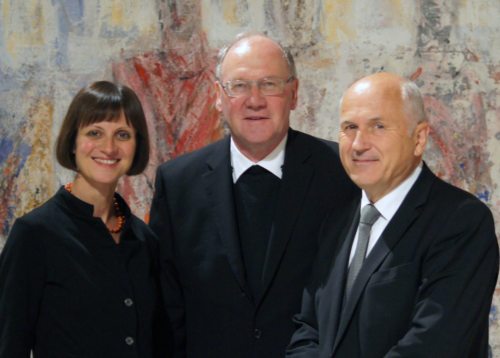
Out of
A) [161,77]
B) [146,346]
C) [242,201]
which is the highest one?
[161,77]

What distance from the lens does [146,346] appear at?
2.90m

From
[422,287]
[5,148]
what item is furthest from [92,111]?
[5,148]

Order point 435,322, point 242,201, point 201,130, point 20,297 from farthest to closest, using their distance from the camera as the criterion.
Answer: point 201,130 < point 242,201 < point 20,297 < point 435,322

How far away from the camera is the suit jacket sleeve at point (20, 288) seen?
266 centimetres

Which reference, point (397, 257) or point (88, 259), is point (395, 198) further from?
point (88, 259)

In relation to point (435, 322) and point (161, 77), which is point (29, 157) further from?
point (435, 322)

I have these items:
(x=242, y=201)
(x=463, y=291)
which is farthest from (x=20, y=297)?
(x=463, y=291)

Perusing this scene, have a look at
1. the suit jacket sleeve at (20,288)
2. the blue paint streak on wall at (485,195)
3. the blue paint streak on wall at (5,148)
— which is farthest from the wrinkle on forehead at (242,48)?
the blue paint streak on wall at (5,148)

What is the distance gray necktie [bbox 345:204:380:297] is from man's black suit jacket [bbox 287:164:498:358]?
0.09ft

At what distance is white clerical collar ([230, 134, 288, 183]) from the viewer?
3.07 m

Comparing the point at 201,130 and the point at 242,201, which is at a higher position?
the point at 201,130

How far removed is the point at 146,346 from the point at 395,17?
244 centimetres

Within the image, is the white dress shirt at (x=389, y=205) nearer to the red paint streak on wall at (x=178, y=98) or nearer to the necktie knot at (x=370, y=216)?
the necktie knot at (x=370, y=216)

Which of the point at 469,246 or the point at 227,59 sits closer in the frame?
the point at 469,246
